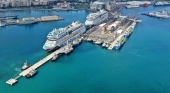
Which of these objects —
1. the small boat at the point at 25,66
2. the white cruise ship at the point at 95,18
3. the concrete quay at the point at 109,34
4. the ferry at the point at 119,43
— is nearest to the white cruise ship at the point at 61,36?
the concrete quay at the point at 109,34

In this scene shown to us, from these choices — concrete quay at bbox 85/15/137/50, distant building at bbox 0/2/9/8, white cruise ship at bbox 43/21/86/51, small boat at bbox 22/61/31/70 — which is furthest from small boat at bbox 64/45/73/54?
distant building at bbox 0/2/9/8

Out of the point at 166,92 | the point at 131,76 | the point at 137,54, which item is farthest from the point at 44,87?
the point at 137,54

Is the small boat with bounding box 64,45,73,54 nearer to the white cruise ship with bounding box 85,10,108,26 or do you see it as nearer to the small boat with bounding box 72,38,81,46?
the small boat with bounding box 72,38,81,46

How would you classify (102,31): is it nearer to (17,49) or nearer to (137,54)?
(137,54)

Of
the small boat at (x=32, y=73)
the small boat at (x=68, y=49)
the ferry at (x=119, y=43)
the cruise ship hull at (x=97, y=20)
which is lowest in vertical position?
the small boat at (x=32, y=73)

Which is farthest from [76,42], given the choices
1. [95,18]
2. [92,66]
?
[95,18]

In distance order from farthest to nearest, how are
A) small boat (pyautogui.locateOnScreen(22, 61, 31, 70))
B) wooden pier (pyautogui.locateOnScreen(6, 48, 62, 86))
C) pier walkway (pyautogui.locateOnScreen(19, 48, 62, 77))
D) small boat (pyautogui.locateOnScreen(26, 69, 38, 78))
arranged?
small boat (pyautogui.locateOnScreen(22, 61, 31, 70))
pier walkway (pyautogui.locateOnScreen(19, 48, 62, 77))
small boat (pyautogui.locateOnScreen(26, 69, 38, 78))
wooden pier (pyautogui.locateOnScreen(6, 48, 62, 86))

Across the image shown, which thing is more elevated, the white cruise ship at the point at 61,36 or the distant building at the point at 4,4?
the distant building at the point at 4,4

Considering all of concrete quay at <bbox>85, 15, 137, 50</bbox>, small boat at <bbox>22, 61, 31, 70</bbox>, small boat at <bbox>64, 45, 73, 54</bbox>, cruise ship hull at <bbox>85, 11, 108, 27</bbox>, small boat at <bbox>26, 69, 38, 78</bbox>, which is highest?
cruise ship hull at <bbox>85, 11, 108, 27</bbox>

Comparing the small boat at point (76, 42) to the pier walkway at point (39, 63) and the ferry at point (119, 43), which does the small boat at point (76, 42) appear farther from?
the ferry at point (119, 43)
